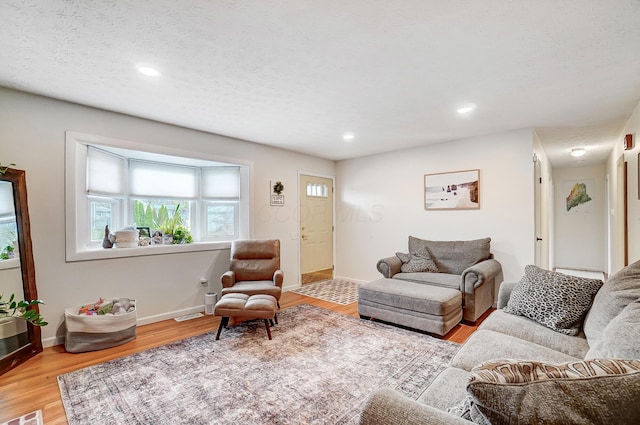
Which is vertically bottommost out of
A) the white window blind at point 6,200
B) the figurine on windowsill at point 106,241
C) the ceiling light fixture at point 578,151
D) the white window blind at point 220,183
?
the figurine on windowsill at point 106,241

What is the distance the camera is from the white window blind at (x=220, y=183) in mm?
4477

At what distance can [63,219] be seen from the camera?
2.91 m

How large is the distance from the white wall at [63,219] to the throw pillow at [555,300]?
3.53 metres

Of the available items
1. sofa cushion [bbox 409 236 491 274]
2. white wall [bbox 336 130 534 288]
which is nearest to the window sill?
white wall [bbox 336 130 534 288]

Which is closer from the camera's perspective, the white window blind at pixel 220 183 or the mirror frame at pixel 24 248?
the mirror frame at pixel 24 248

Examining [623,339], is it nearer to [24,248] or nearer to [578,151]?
[24,248]

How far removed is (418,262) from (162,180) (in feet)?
12.7

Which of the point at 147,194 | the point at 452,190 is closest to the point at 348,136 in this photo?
the point at 452,190

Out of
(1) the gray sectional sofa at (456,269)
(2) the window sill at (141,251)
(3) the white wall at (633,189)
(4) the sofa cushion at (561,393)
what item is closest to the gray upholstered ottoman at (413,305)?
(1) the gray sectional sofa at (456,269)

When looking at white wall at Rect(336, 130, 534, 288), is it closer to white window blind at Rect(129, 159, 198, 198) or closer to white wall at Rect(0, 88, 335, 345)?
white wall at Rect(0, 88, 335, 345)

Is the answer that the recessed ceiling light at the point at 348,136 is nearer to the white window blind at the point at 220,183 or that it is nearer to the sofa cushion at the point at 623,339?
the white window blind at the point at 220,183

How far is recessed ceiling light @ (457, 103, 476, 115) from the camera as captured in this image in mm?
3059

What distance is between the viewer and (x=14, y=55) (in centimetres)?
208

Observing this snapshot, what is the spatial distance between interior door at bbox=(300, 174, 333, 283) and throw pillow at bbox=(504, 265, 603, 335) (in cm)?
363
